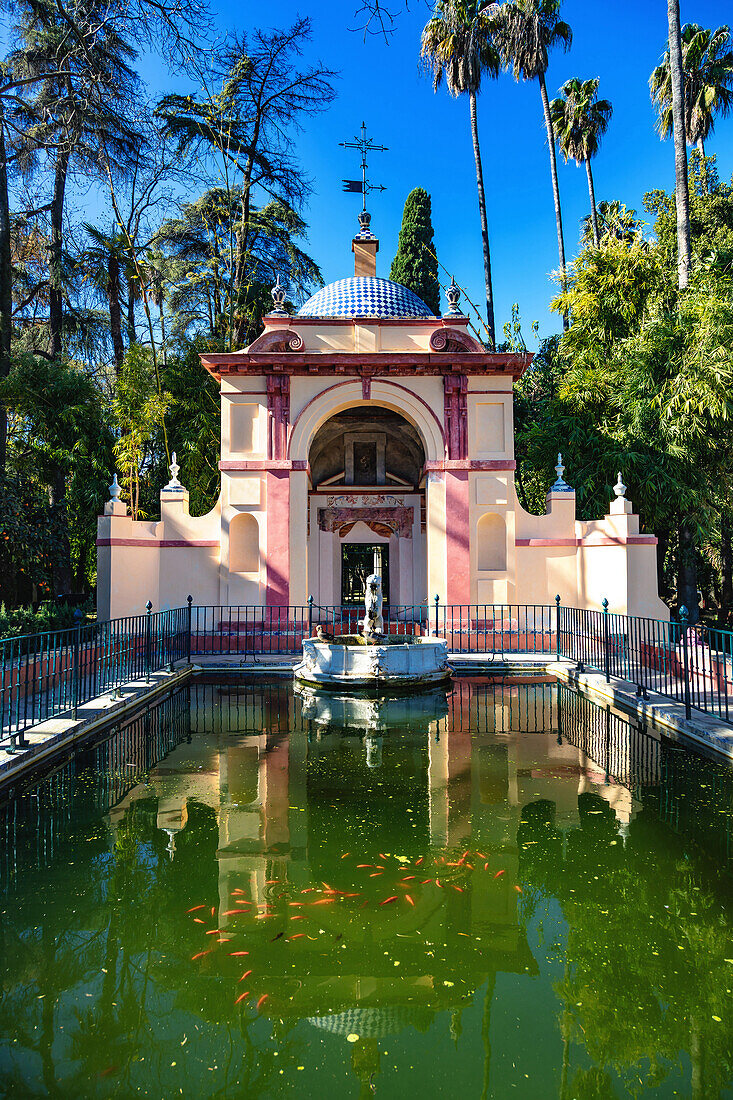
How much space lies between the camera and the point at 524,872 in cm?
427

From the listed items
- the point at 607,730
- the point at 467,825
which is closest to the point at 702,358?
the point at 607,730

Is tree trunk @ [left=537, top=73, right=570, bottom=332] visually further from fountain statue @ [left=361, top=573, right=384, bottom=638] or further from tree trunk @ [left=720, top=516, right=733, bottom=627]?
fountain statue @ [left=361, top=573, right=384, bottom=638]

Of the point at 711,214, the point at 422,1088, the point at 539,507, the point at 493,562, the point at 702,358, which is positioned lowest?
the point at 422,1088

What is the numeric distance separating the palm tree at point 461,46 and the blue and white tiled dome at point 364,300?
6608 mm

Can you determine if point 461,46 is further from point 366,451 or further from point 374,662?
point 374,662

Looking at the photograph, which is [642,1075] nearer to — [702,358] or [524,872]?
[524,872]

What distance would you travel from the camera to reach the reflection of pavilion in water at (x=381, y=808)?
314cm

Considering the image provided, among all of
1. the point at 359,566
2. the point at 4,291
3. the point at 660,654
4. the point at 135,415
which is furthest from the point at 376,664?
the point at 4,291

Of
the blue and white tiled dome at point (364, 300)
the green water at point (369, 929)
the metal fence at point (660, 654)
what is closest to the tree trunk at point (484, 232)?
the blue and white tiled dome at point (364, 300)

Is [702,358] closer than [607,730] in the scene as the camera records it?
No

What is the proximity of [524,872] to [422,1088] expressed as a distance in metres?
1.95

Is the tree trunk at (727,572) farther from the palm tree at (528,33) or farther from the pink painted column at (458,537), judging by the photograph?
the pink painted column at (458,537)

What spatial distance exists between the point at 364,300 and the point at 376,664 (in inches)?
446

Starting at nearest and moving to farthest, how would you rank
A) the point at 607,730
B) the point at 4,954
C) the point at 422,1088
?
1. the point at 422,1088
2. the point at 4,954
3. the point at 607,730
